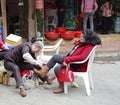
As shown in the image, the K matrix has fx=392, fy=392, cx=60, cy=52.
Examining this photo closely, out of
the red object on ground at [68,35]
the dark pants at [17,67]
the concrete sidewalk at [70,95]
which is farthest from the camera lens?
the red object on ground at [68,35]

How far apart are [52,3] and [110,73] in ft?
18.6

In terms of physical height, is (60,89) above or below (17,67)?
below

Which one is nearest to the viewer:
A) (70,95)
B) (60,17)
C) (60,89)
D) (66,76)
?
(66,76)

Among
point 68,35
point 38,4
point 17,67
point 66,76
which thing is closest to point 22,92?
point 17,67

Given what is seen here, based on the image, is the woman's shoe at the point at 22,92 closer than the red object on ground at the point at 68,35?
Yes

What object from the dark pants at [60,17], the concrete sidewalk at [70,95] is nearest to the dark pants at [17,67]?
the concrete sidewalk at [70,95]

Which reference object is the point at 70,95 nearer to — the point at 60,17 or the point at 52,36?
the point at 52,36

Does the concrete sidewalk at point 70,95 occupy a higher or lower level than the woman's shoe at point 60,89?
lower

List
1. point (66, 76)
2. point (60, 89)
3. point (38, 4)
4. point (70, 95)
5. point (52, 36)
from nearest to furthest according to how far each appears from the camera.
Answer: point (66, 76), point (70, 95), point (60, 89), point (38, 4), point (52, 36)

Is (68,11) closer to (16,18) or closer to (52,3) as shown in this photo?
(52,3)

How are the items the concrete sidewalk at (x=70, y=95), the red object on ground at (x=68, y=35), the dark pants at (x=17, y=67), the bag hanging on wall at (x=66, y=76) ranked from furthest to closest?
1. the red object on ground at (x=68, y=35)
2. the dark pants at (x=17, y=67)
3. the bag hanging on wall at (x=66, y=76)
4. the concrete sidewalk at (x=70, y=95)

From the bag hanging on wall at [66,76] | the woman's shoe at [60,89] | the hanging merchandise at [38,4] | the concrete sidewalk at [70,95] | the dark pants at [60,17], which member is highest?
the hanging merchandise at [38,4]

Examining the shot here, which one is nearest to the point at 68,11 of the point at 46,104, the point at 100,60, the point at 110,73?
the point at 100,60

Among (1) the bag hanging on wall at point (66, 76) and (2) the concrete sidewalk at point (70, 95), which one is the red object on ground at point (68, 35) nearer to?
(2) the concrete sidewalk at point (70, 95)
